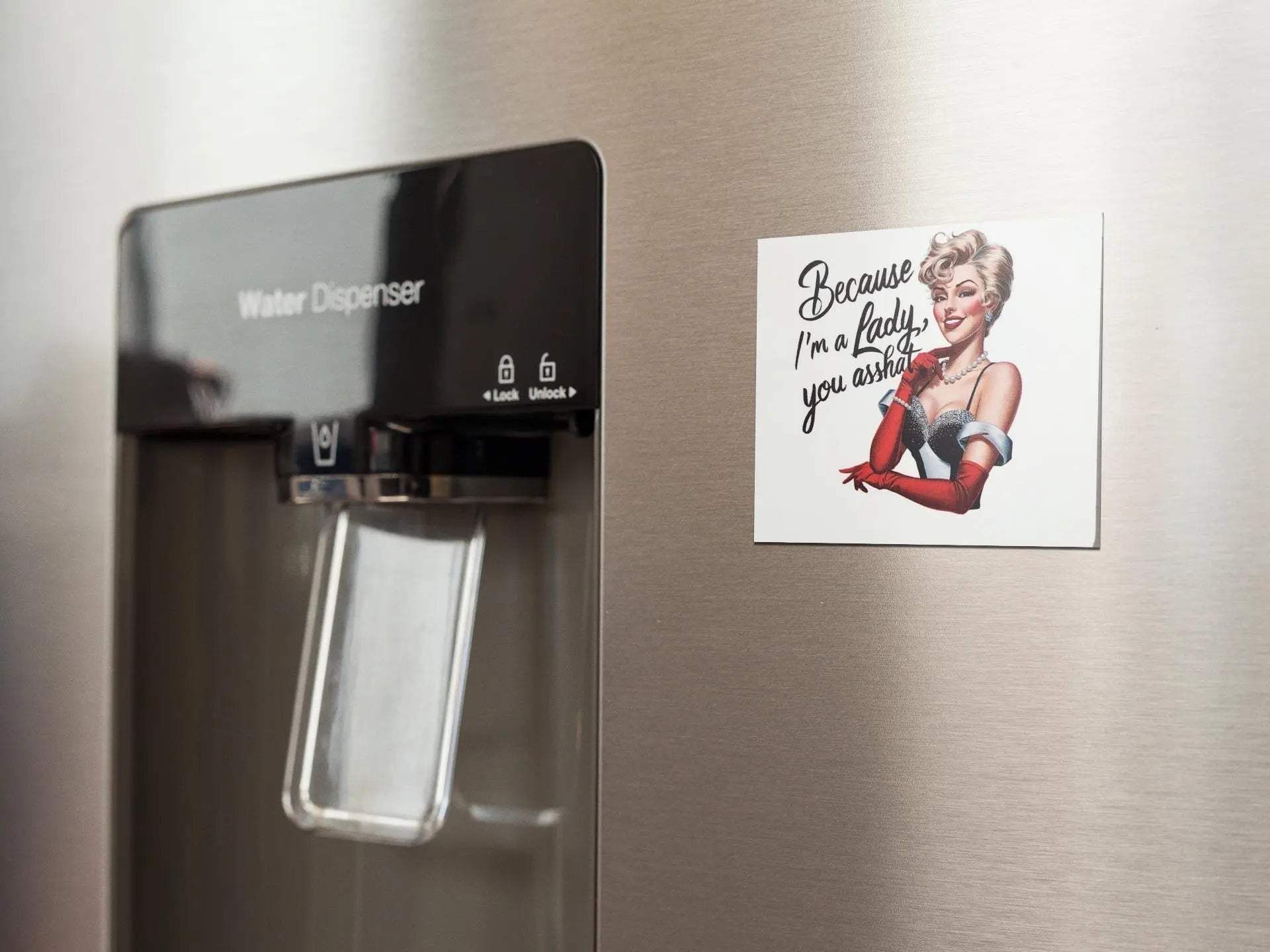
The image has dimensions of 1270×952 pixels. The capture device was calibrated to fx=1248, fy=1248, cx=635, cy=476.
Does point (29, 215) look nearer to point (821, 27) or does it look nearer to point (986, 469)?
point (821, 27)

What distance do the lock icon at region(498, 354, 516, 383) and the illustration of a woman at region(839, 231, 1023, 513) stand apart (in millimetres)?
222

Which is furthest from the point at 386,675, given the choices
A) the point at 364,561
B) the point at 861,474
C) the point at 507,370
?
the point at 861,474

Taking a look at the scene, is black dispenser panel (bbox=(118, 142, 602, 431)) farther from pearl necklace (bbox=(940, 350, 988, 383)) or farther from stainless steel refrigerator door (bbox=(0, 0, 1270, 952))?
pearl necklace (bbox=(940, 350, 988, 383))

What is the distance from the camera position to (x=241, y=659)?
2.95ft

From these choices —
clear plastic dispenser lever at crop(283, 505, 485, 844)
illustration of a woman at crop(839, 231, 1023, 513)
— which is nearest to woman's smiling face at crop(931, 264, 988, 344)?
illustration of a woman at crop(839, 231, 1023, 513)

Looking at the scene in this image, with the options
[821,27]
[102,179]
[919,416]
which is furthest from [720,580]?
[102,179]

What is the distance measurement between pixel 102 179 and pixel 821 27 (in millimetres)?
534

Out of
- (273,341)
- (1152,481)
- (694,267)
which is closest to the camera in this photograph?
(1152,481)

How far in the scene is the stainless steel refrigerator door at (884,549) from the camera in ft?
1.90

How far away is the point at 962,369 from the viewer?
2.06 ft

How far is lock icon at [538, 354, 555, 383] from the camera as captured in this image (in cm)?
73

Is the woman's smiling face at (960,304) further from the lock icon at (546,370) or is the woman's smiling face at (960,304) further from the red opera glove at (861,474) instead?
the lock icon at (546,370)

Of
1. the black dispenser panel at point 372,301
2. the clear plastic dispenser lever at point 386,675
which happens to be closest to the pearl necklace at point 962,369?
the black dispenser panel at point 372,301

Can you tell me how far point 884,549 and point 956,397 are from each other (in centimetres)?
9
